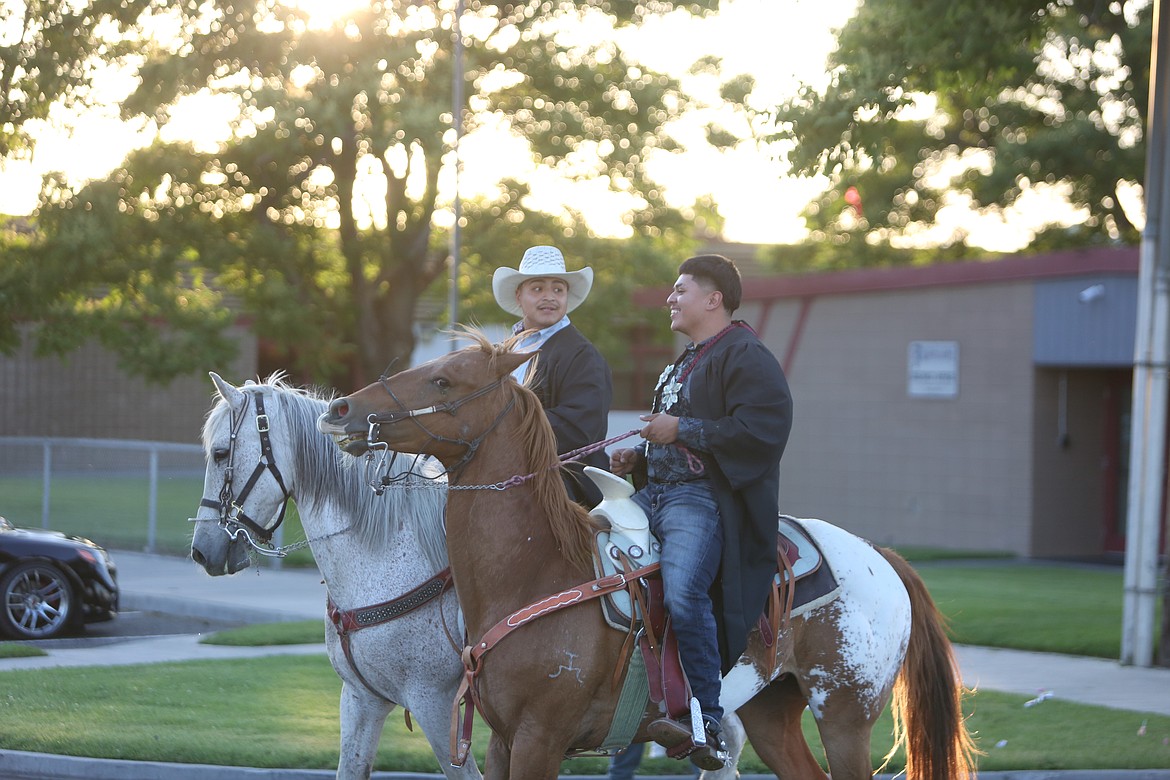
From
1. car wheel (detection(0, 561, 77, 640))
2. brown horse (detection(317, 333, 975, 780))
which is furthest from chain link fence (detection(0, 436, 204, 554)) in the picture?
brown horse (detection(317, 333, 975, 780))

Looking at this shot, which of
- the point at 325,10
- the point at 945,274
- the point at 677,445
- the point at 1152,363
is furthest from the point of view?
the point at 945,274

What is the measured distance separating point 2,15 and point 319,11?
16.2ft

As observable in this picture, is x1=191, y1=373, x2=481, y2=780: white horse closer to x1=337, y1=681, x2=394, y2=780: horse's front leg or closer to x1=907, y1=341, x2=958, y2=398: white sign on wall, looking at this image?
x1=337, y1=681, x2=394, y2=780: horse's front leg

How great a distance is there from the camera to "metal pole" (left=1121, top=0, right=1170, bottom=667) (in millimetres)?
11508

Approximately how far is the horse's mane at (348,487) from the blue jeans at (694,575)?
1260mm

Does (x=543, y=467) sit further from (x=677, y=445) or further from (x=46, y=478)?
(x=46, y=478)

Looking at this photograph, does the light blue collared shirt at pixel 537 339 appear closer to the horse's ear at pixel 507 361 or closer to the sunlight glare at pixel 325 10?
the horse's ear at pixel 507 361

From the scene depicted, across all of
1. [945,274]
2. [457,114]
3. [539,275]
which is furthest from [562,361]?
[945,274]

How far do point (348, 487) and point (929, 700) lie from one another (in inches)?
108

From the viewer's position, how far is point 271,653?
11.3 metres

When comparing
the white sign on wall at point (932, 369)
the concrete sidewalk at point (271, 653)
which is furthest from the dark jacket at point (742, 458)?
the white sign on wall at point (932, 369)

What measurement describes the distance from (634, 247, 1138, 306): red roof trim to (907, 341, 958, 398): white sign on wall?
3.23ft

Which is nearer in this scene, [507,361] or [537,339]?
[507,361]

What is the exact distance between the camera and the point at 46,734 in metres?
7.84
